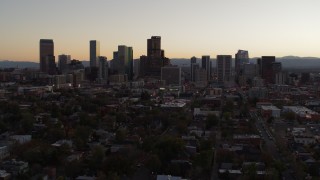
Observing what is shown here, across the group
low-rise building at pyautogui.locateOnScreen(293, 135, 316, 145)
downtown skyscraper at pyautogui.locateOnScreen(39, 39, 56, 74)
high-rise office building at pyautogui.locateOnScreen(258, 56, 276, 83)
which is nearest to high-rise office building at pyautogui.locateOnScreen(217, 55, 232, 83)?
high-rise office building at pyautogui.locateOnScreen(258, 56, 276, 83)

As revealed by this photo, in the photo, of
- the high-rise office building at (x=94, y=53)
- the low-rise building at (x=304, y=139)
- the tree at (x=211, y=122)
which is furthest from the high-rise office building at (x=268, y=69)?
the low-rise building at (x=304, y=139)

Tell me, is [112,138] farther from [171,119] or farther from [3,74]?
[3,74]

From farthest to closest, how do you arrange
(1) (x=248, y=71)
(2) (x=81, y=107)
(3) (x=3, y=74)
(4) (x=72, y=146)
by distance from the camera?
(1) (x=248, y=71), (3) (x=3, y=74), (2) (x=81, y=107), (4) (x=72, y=146)

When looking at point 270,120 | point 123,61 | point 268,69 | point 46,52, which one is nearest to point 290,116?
point 270,120

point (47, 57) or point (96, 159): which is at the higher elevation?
point (47, 57)

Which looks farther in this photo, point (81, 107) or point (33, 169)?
point (81, 107)

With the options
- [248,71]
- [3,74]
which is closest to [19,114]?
[3,74]

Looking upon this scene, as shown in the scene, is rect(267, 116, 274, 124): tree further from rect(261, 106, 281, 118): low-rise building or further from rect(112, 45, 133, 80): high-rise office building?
rect(112, 45, 133, 80): high-rise office building

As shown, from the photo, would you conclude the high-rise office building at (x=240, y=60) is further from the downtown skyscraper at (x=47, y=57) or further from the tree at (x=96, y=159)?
the tree at (x=96, y=159)

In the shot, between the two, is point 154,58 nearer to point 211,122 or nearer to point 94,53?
point 94,53
